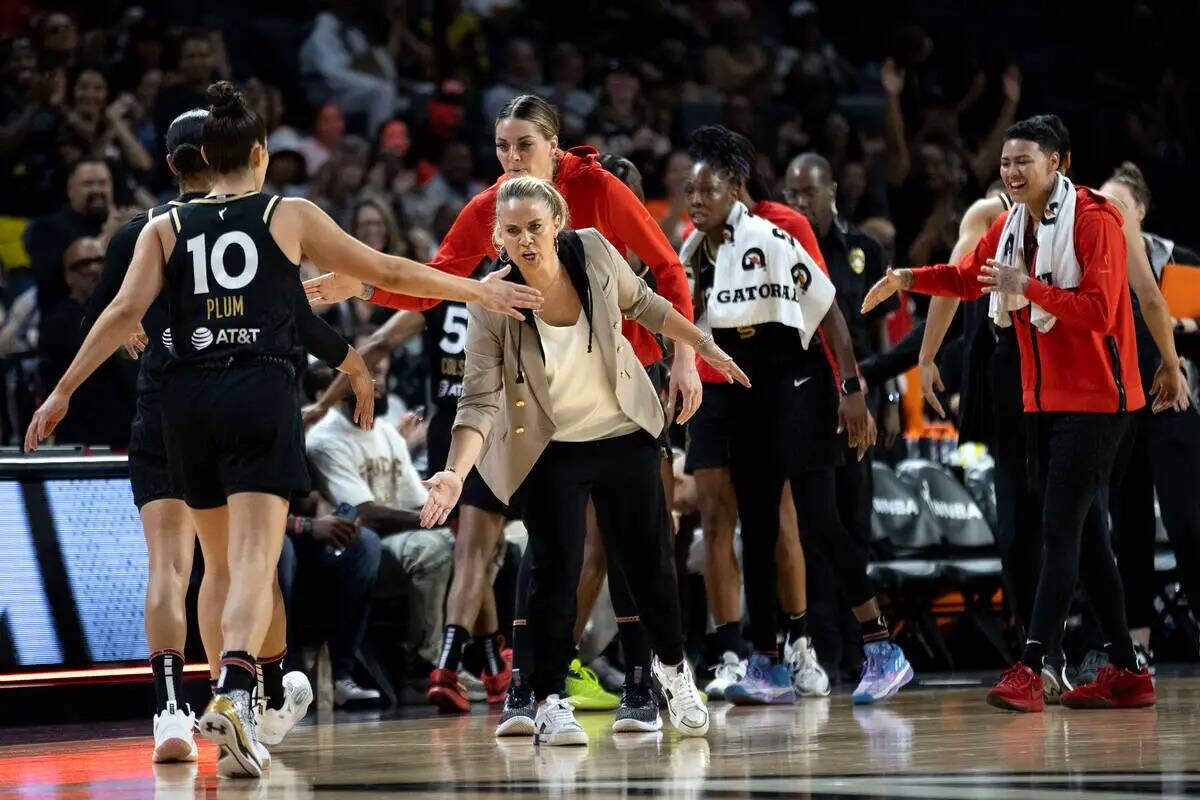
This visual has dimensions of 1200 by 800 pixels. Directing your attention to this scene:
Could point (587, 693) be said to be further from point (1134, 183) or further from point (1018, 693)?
point (1134, 183)

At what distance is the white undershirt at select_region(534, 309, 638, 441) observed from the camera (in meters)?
5.62

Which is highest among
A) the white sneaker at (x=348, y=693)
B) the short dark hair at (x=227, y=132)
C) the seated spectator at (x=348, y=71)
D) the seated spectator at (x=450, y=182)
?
the seated spectator at (x=348, y=71)

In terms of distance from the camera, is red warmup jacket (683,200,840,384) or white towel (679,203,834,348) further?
red warmup jacket (683,200,840,384)

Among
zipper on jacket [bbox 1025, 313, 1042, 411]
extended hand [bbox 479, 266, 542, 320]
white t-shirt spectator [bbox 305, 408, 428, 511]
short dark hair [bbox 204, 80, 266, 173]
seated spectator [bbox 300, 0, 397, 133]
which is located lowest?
white t-shirt spectator [bbox 305, 408, 428, 511]

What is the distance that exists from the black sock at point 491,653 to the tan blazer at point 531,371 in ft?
7.76

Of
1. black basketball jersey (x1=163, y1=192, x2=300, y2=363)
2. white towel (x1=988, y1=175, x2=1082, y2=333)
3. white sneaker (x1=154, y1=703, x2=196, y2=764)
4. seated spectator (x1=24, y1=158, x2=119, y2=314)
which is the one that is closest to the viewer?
black basketball jersey (x1=163, y1=192, x2=300, y2=363)

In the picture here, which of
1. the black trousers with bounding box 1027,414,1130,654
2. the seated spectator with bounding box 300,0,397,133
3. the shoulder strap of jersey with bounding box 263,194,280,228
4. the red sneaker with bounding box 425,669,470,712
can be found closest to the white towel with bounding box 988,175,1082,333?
the black trousers with bounding box 1027,414,1130,654

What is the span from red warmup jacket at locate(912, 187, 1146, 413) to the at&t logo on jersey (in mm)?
2764

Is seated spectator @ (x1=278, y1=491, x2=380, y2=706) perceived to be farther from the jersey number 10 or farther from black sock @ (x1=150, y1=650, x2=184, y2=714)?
the jersey number 10

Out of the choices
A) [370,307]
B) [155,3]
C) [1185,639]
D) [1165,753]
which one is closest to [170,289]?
[1165,753]

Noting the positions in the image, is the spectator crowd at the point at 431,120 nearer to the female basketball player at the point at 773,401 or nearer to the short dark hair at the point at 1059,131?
the female basketball player at the point at 773,401

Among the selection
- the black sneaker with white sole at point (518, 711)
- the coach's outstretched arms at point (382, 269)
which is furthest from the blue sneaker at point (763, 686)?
the coach's outstretched arms at point (382, 269)

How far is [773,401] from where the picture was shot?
287 inches

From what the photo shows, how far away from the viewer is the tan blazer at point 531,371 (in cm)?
556
